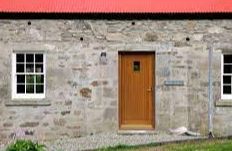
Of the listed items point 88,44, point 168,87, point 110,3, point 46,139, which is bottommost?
point 46,139

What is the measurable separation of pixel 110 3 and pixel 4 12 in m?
3.15

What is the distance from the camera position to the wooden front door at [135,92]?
18.9 m

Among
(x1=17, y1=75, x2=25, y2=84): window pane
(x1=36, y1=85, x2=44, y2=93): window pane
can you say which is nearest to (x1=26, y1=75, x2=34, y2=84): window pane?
(x1=17, y1=75, x2=25, y2=84): window pane

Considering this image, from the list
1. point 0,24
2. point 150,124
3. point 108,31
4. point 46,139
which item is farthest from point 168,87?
point 0,24

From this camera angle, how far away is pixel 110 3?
748 inches

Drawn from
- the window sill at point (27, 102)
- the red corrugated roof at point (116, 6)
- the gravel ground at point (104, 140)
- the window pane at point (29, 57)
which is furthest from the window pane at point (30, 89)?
the red corrugated roof at point (116, 6)

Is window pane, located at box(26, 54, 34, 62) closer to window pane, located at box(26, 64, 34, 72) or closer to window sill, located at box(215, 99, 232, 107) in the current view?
window pane, located at box(26, 64, 34, 72)

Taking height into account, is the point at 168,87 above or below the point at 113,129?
above

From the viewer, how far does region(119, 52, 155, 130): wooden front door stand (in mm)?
18859

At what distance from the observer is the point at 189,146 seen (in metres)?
15.1

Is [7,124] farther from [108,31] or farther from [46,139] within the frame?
[108,31]

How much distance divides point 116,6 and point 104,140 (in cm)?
407

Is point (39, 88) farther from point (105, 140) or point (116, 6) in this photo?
point (116, 6)

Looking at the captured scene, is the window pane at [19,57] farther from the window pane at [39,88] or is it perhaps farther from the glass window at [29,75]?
the window pane at [39,88]
